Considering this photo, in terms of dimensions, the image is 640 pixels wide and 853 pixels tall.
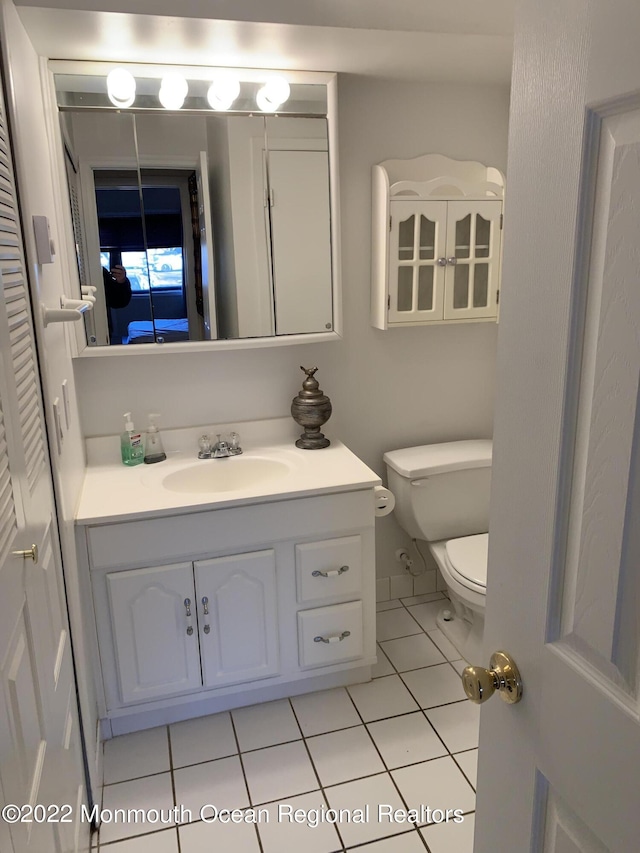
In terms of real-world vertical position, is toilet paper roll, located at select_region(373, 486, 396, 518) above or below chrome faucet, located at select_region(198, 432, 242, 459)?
below

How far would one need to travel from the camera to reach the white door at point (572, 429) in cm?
58

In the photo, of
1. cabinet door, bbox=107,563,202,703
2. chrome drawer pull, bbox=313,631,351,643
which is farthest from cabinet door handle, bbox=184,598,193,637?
chrome drawer pull, bbox=313,631,351,643

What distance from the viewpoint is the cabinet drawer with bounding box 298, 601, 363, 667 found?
6.65ft

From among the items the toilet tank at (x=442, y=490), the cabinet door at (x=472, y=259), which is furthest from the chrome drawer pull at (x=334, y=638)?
the cabinet door at (x=472, y=259)

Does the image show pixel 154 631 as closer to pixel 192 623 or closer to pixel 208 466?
pixel 192 623

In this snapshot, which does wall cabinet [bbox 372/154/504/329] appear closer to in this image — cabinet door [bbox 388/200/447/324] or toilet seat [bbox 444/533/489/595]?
cabinet door [bbox 388/200/447/324]

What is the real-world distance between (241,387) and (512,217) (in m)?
1.63

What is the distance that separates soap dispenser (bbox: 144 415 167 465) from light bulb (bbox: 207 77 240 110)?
100 cm

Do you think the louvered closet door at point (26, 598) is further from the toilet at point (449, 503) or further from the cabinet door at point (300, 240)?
the toilet at point (449, 503)

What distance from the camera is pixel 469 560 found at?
2.12 m

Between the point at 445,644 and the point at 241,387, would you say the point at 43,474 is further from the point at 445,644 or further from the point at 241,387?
the point at 445,644

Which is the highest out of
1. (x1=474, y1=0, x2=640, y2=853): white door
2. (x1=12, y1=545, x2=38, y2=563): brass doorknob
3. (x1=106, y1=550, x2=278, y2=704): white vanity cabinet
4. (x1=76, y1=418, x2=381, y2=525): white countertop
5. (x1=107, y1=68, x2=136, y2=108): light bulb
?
(x1=107, y1=68, x2=136, y2=108): light bulb

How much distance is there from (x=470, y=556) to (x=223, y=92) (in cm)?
166

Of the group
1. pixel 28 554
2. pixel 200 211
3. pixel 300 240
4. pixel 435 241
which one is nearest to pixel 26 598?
pixel 28 554
